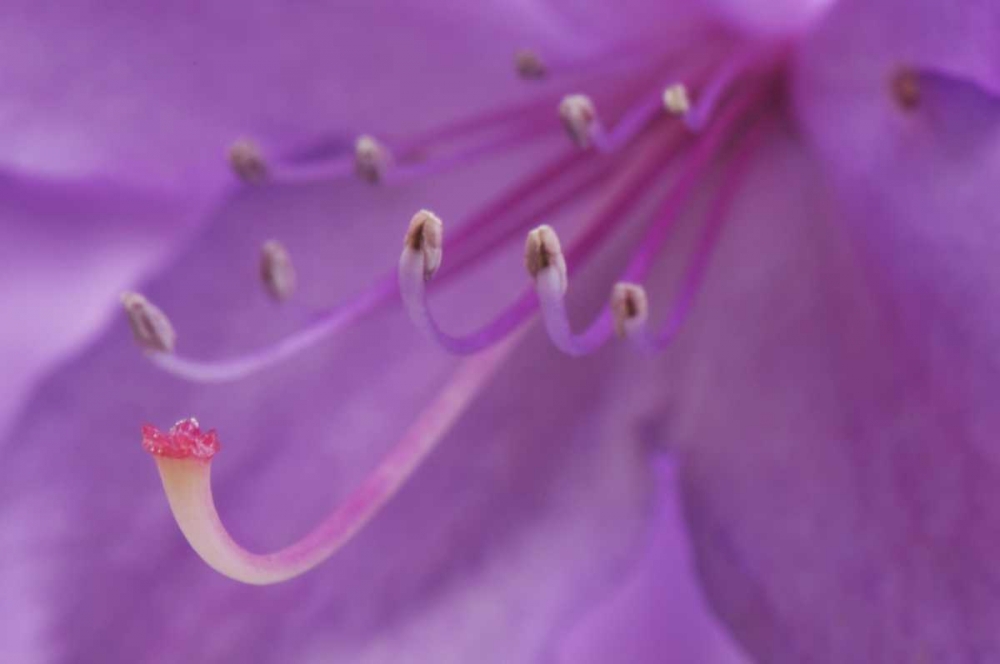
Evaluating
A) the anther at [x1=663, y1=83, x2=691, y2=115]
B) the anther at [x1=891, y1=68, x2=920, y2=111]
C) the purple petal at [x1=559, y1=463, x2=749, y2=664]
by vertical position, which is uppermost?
the anther at [x1=663, y1=83, x2=691, y2=115]

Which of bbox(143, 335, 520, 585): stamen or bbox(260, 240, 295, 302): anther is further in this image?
bbox(260, 240, 295, 302): anther

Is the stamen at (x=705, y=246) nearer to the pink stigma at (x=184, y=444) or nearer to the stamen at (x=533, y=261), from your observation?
the stamen at (x=533, y=261)

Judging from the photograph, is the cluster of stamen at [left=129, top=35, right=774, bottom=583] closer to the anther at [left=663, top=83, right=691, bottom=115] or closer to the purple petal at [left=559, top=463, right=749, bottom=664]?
the anther at [left=663, top=83, right=691, bottom=115]

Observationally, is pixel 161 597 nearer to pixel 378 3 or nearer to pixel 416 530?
pixel 416 530

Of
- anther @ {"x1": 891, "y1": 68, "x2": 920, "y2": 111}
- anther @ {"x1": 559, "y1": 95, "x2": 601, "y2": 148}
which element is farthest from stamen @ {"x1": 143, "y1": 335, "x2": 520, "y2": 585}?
anther @ {"x1": 891, "y1": 68, "x2": 920, "y2": 111}

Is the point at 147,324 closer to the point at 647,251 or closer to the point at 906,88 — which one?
the point at 647,251

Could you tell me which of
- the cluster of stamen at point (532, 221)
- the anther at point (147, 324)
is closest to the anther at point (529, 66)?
the cluster of stamen at point (532, 221)

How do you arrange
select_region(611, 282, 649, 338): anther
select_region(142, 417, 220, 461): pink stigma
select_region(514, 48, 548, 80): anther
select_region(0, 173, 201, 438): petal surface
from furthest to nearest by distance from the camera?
select_region(0, 173, 201, 438): petal surface → select_region(514, 48, 548, 80): anther → select_region(611, 282, 649, 338): anther → select_region(142, 417, 220, 461): pink stigma

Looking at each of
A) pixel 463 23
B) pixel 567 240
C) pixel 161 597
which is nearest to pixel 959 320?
pixel 567 240
